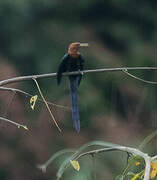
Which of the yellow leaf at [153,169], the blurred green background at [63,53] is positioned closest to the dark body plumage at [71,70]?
the yellow leaf at [153,169]

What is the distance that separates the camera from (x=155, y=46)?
28.6 ft

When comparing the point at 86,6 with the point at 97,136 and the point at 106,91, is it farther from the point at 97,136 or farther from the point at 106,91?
the point at 97,136

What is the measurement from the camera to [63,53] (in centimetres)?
Answer: 805

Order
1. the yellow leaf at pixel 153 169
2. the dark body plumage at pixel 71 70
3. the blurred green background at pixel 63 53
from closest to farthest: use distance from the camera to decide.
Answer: the yellow leaf at pixel 153 169 < the dark body plumage at pixel 71 70 < the blurred green background at pixel 63 53

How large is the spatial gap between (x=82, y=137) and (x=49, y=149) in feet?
1.33

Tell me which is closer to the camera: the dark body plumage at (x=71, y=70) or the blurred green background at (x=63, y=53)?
the dark body plumage at (x=71, y=70)

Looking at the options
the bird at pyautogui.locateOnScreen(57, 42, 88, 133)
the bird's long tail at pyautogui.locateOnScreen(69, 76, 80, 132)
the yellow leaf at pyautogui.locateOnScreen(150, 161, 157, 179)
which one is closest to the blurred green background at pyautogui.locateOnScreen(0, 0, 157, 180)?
the bird at pyautogui.locateOnScreen(57, 42, 88, 133)

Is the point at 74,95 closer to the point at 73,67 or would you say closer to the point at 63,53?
the point at 73,67

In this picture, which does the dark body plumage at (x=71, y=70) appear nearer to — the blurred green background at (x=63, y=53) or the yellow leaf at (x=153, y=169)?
the yellow leaf at (x=153, y=169)

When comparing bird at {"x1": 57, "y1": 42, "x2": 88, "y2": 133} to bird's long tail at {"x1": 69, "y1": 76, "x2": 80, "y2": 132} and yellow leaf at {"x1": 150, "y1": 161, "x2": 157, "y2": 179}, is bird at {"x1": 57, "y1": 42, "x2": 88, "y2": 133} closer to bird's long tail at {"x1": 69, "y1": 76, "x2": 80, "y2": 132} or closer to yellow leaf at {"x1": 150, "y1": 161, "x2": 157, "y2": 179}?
bird's long tail at {"x1": 69, "y1": 76, "x2": 80, "y2": 132}

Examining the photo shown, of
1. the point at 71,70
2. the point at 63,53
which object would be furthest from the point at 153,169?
the point at 63,53

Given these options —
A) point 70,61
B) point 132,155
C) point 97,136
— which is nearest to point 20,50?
point 97,136

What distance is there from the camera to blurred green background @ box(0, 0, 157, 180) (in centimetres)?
683

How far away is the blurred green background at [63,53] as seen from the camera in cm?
683
